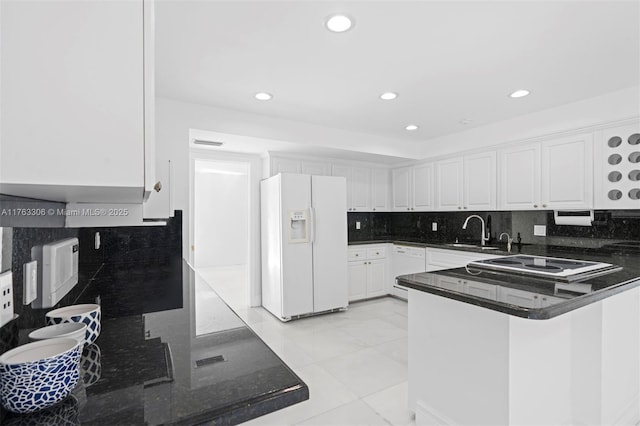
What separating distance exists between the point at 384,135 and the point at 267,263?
2450 millimetres

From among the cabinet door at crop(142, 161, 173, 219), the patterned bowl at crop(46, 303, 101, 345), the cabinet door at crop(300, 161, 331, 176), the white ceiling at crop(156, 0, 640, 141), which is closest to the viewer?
the patterned bowl at crop(46, 303, 101, 345)

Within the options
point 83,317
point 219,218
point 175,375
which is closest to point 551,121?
point 175,375

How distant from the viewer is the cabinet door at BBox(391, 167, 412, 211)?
17.1 ft

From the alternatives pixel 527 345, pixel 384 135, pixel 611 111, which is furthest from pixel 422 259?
pixel 527 345

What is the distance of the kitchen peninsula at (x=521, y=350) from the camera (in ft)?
5.11

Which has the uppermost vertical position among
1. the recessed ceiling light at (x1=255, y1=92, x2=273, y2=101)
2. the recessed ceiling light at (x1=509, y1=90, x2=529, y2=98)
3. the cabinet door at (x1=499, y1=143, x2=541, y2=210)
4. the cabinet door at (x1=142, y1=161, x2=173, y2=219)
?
the recessed ceiling light at (x1=509, y1=90, x2=529, y2=98)

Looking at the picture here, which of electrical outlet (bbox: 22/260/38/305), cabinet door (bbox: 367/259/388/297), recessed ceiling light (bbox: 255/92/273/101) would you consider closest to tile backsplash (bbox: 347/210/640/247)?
cabinet door (bbox: 367/259/388/297)

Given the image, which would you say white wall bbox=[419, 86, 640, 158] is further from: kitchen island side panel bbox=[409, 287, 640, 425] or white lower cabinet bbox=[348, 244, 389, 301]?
kitchen island side panel bbox=[409, 287, 640, 425]

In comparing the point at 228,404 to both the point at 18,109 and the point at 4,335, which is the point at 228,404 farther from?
the point at 18,109

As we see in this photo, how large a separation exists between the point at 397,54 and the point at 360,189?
3025 millimetres

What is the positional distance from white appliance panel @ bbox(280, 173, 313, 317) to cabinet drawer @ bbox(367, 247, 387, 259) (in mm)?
1186

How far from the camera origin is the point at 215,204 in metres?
8.43

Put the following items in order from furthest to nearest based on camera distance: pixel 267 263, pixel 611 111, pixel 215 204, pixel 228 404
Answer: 1. pixel 215 204
2. pixel 267 263
3. pixel 611 111
4. pixel 228 404

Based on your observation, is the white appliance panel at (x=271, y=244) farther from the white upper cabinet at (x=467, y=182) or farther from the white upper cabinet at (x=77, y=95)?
the white upper cabinet at (x=77, y=95)
